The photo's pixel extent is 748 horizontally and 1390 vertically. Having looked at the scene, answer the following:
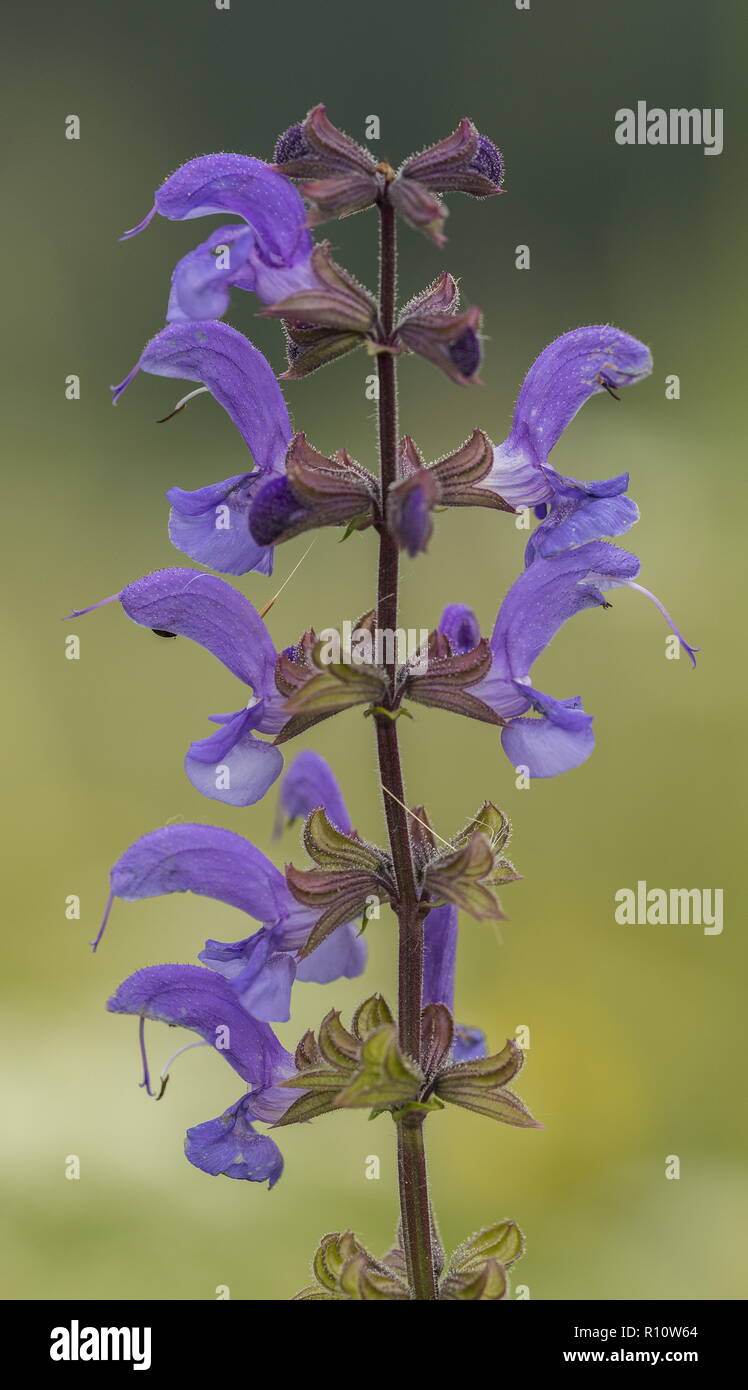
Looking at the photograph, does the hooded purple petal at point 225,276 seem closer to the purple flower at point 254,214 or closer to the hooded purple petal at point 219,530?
the purple flower at point 254,214

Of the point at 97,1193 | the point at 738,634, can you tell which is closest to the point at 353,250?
the point at 738,634

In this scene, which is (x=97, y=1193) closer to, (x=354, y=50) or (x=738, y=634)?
(x=738, y=634)

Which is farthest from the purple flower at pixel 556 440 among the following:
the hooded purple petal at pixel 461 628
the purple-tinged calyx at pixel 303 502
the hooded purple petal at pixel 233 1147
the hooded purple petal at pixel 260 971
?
the hooded purple petal at pixel 233 1147

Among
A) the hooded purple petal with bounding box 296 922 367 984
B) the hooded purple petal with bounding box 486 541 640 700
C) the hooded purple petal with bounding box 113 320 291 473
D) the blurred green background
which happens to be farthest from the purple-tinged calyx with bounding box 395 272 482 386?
the blurred green background

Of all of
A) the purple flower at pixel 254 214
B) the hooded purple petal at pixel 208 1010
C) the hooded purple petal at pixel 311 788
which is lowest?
the hooded purple petal at pixel 208 1010

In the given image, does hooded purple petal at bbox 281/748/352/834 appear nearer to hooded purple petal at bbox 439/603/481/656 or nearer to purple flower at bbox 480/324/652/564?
hooded purple petal at bbox 439/603/481/656

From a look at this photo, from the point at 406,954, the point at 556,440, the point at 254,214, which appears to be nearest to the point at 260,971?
the point at 406,954
